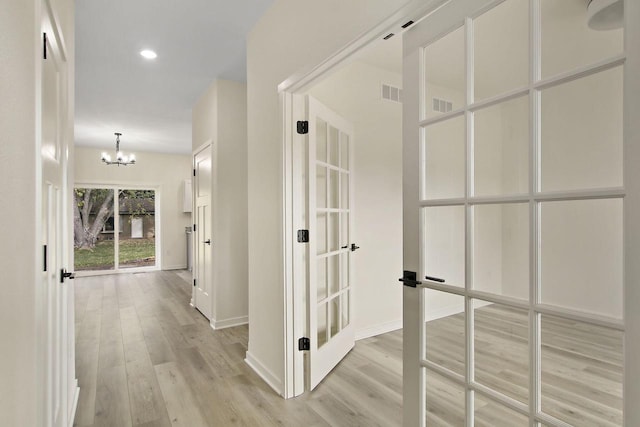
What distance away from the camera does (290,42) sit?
2.23m

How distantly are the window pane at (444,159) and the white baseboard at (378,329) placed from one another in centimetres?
226

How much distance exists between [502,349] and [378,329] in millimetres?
2355

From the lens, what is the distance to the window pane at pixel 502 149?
1.07 meters

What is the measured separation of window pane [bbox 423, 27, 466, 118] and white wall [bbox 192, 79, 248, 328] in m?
2.89

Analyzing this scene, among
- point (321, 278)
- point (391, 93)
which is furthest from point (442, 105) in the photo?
point (391, 93)

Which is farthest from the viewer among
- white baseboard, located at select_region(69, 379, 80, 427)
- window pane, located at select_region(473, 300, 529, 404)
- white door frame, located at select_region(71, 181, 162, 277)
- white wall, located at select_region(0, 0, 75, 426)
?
white door frame, located at select_region(71, 181, 162, 277)

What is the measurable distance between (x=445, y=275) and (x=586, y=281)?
476 mm

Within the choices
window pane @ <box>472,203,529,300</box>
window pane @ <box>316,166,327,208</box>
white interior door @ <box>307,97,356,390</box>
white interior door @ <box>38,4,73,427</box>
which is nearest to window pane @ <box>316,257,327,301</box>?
white interior door @ <box>307,97,356,390</box>

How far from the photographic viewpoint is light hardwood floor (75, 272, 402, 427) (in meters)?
2.04

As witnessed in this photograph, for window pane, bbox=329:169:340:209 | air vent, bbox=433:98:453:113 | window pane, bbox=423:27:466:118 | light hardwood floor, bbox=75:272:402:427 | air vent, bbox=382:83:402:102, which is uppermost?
air vent, bbox=382:83:402:102

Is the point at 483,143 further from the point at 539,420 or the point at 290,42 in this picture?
the point at 290,42

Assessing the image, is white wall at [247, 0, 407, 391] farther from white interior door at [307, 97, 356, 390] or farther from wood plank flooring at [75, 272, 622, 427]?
wood plank flooring at [75, 272, 622, 427]

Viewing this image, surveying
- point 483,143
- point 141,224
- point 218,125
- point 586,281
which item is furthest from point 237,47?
point 141,224

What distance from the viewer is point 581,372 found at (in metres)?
0.95
